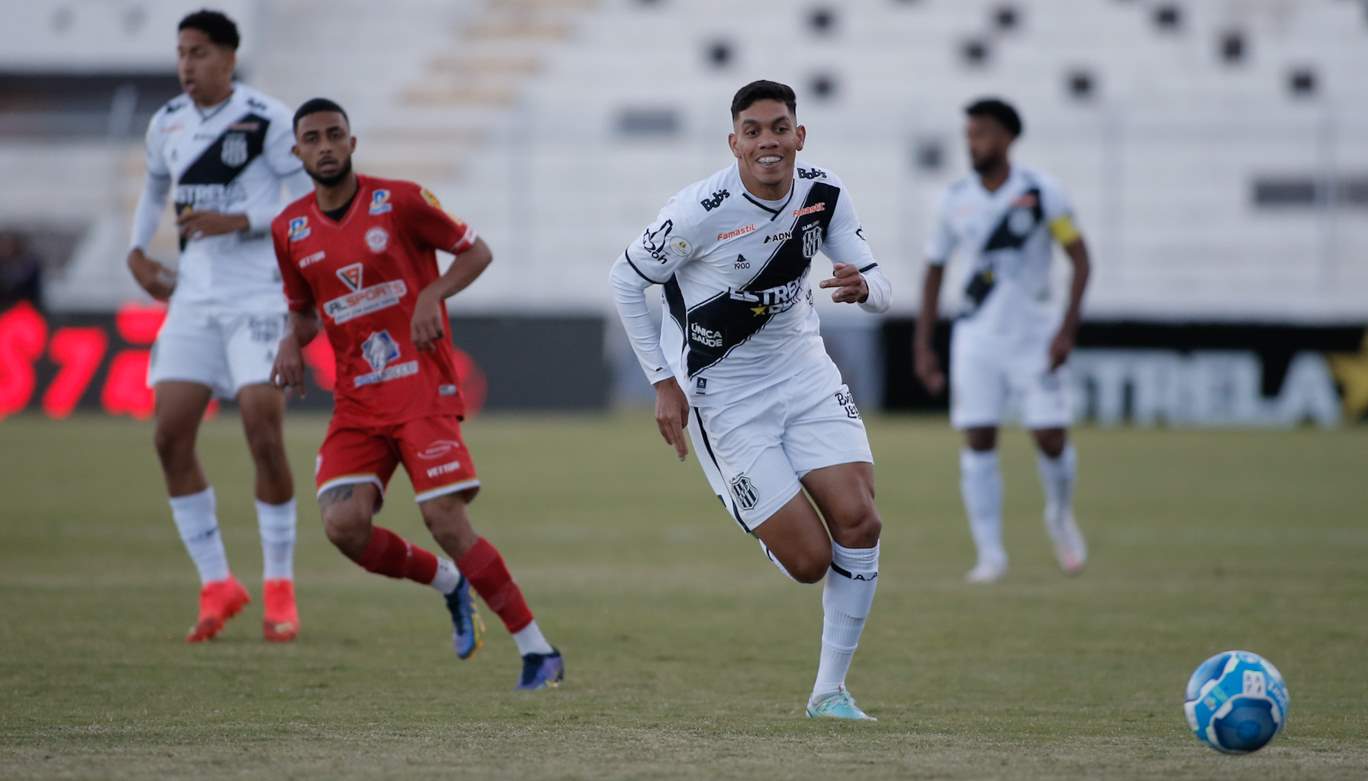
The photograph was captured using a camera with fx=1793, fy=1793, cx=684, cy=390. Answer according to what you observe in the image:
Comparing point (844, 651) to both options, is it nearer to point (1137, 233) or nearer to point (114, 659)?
point (114, 659)

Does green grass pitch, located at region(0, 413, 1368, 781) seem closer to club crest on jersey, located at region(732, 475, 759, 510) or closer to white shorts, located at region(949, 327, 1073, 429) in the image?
club crest on jersey, located at region(732, 475, 759, 510)

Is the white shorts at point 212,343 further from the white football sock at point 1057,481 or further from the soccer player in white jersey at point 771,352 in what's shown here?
the white football sock at point 1057,481

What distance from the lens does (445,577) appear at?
7336 mm

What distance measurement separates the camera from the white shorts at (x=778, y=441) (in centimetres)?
635

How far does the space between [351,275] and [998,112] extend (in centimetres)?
477

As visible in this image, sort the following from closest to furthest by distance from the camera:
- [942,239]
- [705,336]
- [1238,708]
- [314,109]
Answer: [1238,708]
[705,336]
[314,109]
[942,239]

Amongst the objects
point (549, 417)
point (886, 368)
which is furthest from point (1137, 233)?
point (549, 417)

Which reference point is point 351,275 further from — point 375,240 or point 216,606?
point 216,606

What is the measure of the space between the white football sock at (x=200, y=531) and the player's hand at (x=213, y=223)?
3.96ft

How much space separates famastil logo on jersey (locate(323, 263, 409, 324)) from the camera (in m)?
6.98

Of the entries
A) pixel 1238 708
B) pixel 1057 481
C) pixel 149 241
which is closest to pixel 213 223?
pixel 149 241

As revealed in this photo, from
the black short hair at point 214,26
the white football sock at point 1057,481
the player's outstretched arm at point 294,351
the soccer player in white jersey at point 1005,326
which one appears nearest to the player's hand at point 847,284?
the player's outstretched arm at point 294,351

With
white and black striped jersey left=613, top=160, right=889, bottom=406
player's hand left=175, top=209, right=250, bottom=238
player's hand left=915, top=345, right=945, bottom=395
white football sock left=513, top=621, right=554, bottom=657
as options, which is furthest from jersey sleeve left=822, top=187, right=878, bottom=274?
player's hand left=915, top=345, right=945, bottom=395

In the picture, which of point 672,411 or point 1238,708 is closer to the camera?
point 1238,708
